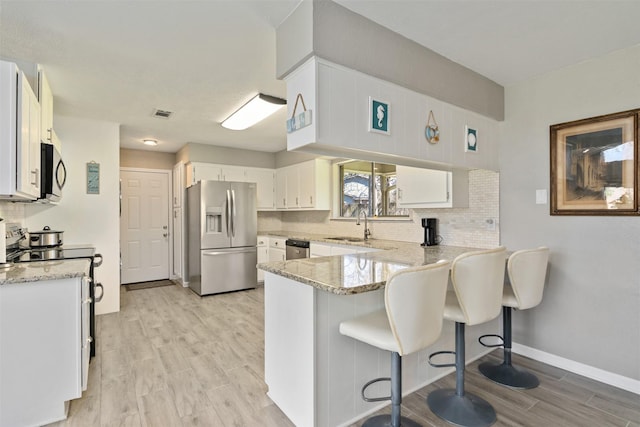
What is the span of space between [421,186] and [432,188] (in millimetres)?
127

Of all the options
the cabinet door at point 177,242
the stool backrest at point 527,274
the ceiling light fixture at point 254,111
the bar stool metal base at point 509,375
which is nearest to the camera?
the stool backrest at point 527,274

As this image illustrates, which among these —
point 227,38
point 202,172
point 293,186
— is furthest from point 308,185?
point 227,38

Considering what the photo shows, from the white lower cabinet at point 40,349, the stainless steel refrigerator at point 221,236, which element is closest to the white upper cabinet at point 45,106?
the white lower cabinet at point 40,349

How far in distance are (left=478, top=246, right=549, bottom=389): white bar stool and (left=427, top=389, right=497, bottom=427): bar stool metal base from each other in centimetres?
→ 43

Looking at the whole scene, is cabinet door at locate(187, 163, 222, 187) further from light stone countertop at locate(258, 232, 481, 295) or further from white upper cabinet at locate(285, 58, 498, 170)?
white upper cabinet at locate(285, 58, 498, 170)

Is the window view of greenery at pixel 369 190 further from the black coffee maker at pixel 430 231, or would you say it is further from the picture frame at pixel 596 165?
the picture frame at pixel 596 165

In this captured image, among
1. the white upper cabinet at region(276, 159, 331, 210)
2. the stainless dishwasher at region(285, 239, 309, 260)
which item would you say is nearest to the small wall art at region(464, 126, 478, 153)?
the stainless dishwasher at region(285, 239, 309, 260)

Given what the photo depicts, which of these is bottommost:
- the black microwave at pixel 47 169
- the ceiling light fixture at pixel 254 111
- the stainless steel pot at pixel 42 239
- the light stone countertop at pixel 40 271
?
the light stone countertop at pixel 40 271

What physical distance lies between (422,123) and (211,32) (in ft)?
5.10

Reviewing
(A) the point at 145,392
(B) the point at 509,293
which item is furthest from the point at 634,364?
(A) the point at 145,392

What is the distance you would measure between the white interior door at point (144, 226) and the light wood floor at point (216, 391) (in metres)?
2.37

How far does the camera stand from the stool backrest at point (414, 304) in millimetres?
1476

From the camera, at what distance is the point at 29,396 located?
72.6 inches

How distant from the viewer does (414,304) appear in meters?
1.51
